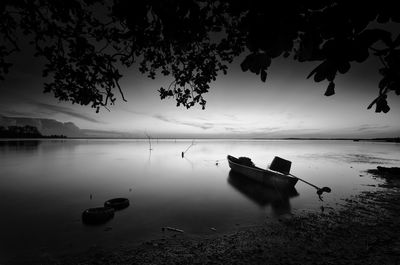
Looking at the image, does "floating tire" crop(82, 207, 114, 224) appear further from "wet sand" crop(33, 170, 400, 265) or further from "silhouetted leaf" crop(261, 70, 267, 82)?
"silhouetted leaf" crop(261, 70, 267, 82)

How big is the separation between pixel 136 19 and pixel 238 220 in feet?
32.5

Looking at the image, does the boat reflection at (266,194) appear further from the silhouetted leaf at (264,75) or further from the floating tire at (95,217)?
the silhouetted leaf at (264,75)

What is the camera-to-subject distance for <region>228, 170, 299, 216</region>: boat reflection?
11797 millimetres

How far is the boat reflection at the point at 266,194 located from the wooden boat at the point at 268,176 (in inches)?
17.7

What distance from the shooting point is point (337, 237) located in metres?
7.52

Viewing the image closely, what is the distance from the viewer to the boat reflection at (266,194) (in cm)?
1180

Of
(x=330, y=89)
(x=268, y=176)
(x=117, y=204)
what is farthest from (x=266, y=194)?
(x=330, y=89)

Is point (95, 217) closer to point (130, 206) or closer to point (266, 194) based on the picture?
point (130, 206)

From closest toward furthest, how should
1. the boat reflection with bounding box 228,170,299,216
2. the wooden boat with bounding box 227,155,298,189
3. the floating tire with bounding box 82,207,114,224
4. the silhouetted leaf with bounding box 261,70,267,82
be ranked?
the silhouetted leaf with bounding box 261,70,267,82 < the floating tire with bounding box 82,207,114,224 < the boat reflection with bounding box 228,170,299,216 < the wooden boat with bounding box 227,155,298,189

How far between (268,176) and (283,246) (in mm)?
9006

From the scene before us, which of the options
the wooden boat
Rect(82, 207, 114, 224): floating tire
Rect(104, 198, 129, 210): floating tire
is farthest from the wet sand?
the wooden boat

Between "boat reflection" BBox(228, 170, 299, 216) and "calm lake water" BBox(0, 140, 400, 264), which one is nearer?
"calm lake water" BBox(0, 140, 400, 264)

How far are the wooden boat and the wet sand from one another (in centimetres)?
450

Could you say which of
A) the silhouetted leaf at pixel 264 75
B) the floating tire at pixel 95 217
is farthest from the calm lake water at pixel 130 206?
the silhouetted leaf at pixel 264 75
